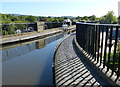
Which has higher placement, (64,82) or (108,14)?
(108,14)

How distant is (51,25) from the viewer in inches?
1401

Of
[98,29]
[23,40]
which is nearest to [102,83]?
[98,29]

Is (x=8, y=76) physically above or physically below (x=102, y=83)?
below

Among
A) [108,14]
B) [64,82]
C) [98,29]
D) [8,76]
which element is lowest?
[8,76]

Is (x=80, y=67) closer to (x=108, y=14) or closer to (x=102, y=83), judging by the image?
(x=102, y=83)

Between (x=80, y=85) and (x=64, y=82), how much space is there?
454mm

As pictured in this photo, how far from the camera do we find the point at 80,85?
9.55ft

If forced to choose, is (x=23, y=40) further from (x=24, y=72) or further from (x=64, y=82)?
(x=64, y=82)

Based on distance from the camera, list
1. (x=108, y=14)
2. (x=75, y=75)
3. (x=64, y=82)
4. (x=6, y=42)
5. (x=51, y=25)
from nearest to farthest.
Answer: (x=64, y=82) < (x=75, y=75) < (x=6, y=42) < (x=51, y=25) < (x=108, y=14)

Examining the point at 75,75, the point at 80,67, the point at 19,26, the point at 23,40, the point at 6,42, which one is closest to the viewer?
the point at 75,75

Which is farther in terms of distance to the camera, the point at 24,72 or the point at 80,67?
the point at 24,72

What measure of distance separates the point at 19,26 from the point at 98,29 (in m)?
22.4

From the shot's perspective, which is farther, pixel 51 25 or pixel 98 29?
pixel 51 25

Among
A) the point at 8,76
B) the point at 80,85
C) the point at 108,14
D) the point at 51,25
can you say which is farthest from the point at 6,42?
the point at 108,14
